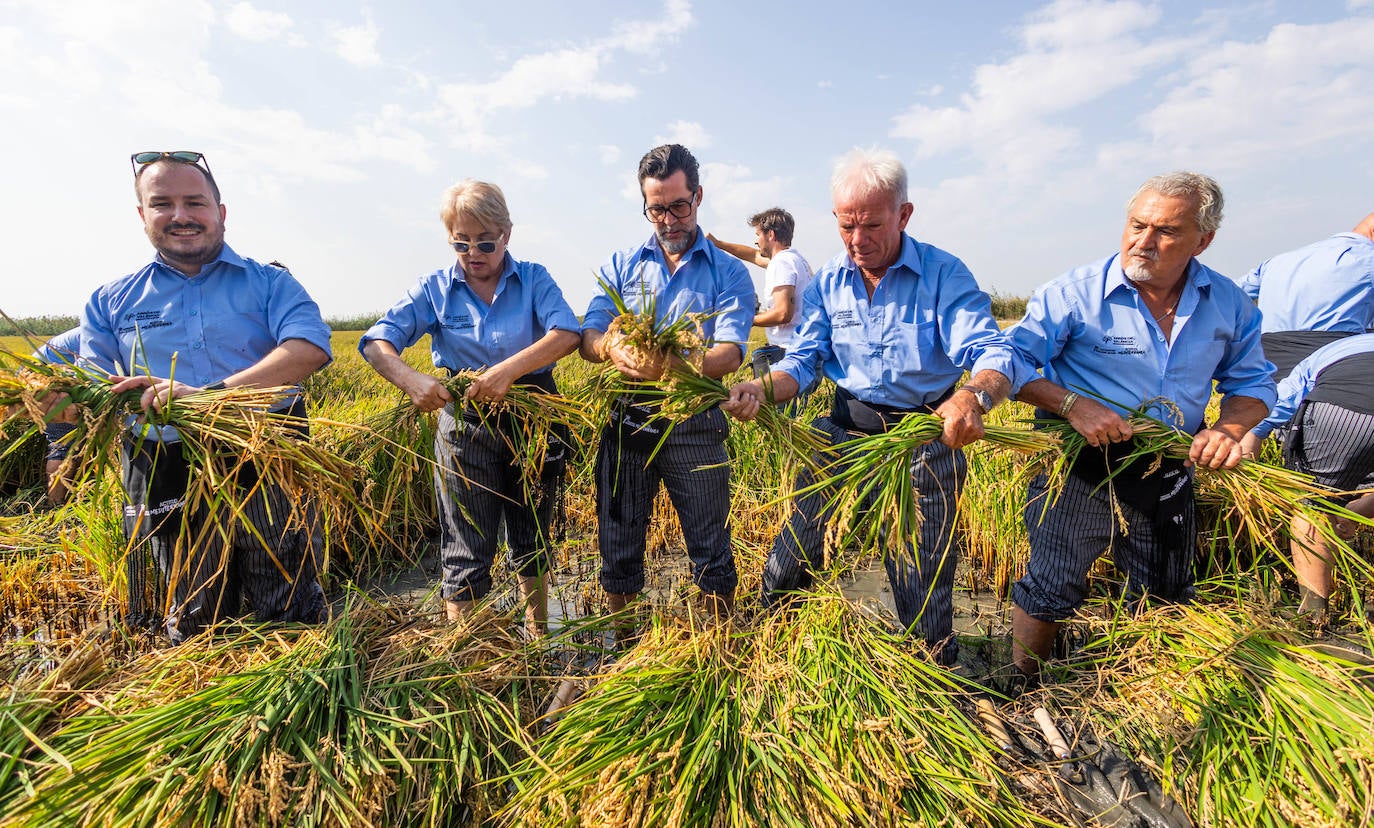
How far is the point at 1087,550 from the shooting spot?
2.44m

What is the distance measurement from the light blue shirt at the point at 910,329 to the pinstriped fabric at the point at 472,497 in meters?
1.19

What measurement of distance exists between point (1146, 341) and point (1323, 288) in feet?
6.58

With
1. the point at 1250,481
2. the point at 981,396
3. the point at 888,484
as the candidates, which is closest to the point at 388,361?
the point at 888,484

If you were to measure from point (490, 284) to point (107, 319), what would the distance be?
52.7 inches

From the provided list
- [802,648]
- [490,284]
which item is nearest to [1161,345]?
[802,648]

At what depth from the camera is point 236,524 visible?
2.43 metres

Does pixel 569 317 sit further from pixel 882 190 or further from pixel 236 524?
pixel 236 524

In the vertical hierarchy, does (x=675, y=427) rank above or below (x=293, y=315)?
below

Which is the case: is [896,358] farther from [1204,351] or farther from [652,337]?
[1204,351]

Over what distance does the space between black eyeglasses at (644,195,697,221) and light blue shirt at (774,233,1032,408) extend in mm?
641

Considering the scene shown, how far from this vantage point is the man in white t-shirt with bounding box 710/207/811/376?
4.78 m

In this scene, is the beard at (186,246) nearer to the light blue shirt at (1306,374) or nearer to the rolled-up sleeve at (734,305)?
the rolled-up sleeve at (734,305)

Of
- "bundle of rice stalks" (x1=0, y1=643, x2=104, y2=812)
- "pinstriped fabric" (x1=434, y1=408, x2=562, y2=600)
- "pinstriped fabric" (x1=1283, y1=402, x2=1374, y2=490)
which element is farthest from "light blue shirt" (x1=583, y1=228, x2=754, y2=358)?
"pinstriped fabric" (x1=1283, y1=402, x2=1374, y2=490)

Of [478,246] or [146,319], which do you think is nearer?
[146,319]
